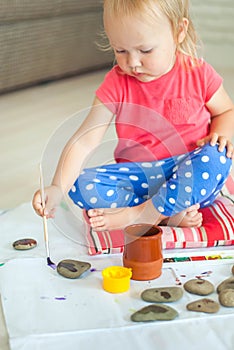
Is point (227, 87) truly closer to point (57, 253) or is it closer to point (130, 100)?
point (130, 100)

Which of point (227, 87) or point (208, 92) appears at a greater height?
point (208, 92)

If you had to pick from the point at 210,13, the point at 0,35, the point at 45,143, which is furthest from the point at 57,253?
the point at 210,13

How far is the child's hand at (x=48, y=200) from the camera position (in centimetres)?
104

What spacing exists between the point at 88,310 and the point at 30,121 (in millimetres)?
1199

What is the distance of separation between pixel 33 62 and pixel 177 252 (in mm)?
1452

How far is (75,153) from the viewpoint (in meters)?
1.13

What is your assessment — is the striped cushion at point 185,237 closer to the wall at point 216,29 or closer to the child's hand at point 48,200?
the child's hand at point 48,200

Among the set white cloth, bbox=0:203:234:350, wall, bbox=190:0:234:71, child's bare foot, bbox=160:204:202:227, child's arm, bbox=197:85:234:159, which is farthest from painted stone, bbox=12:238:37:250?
wall, bbox=190:0:234:71

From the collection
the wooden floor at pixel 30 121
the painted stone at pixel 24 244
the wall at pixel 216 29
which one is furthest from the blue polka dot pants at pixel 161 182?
the wall at pixel 216 29

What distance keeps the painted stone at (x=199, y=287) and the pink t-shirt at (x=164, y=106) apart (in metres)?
0.31

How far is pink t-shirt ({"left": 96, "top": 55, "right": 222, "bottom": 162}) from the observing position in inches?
46.6

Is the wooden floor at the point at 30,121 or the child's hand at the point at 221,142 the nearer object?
the child's hand at the point at 221,142

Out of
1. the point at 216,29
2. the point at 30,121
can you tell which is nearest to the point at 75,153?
the point at 30,121

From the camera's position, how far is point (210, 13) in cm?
280
